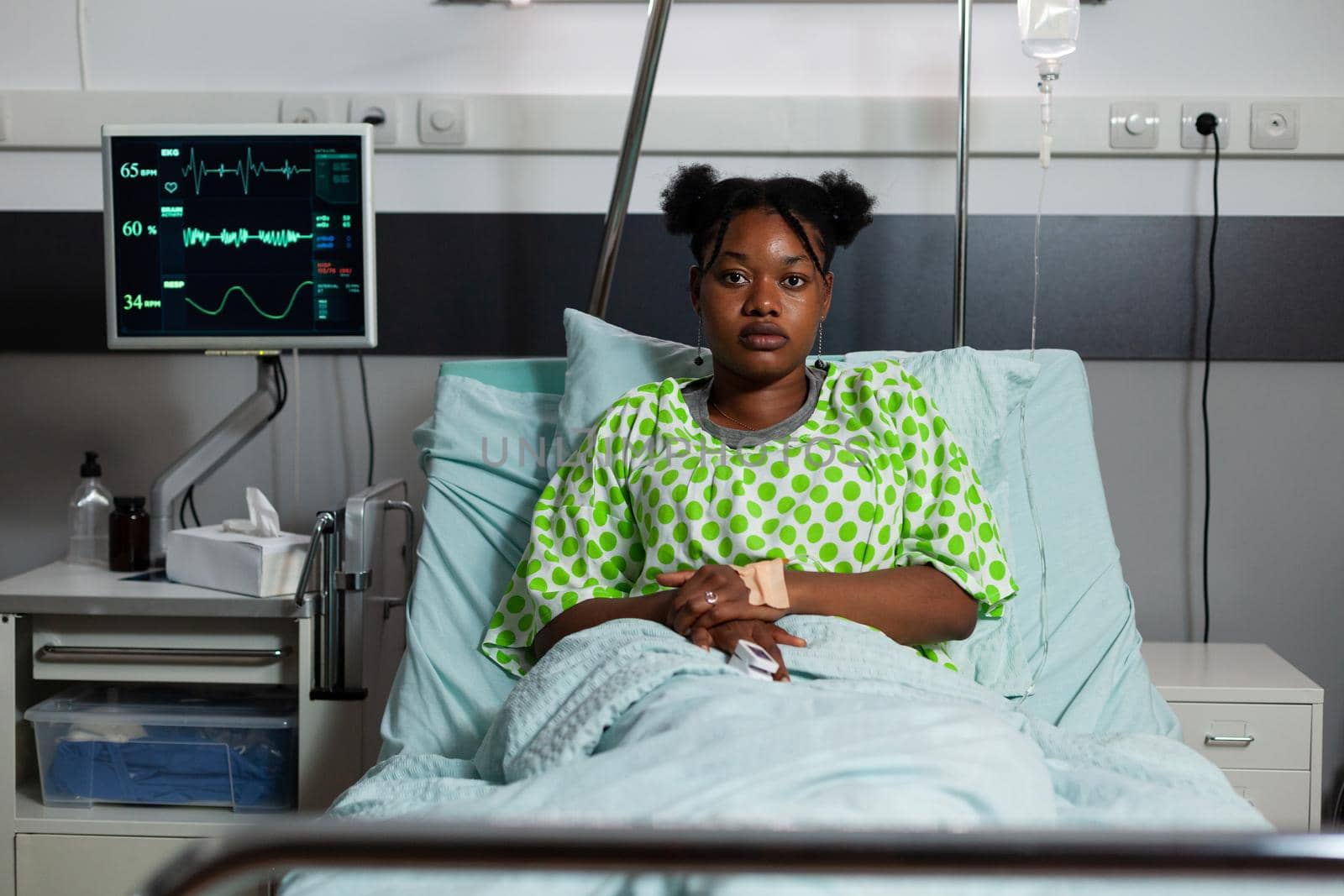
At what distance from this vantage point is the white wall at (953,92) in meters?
2.28

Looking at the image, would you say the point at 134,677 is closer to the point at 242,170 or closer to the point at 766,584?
the point at 242,170

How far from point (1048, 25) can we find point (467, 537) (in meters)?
1.20

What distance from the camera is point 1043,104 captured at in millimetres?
2000

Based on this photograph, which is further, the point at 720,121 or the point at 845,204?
the point at 720,121

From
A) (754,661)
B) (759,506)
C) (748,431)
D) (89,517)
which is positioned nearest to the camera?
(754,661)

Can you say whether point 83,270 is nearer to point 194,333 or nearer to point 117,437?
point 117,437

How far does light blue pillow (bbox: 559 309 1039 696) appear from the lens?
1776 millimetres

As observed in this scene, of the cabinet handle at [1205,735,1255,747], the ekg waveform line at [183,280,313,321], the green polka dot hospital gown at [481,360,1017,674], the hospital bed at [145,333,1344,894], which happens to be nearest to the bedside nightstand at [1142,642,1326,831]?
the cabinet handle at [1205,735,1255,747]

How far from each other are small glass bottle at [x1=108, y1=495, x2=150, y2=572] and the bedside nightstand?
1.65m

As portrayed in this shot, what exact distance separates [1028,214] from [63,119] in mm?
1880

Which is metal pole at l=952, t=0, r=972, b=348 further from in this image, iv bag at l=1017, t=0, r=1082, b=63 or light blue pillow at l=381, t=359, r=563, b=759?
light blue pillow at l=381, t=359, r=563, b=759

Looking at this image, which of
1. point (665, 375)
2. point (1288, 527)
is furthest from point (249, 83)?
point (1288, 527)

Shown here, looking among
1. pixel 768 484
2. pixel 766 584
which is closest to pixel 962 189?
pixel 768 484

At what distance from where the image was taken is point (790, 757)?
3.25 feet
